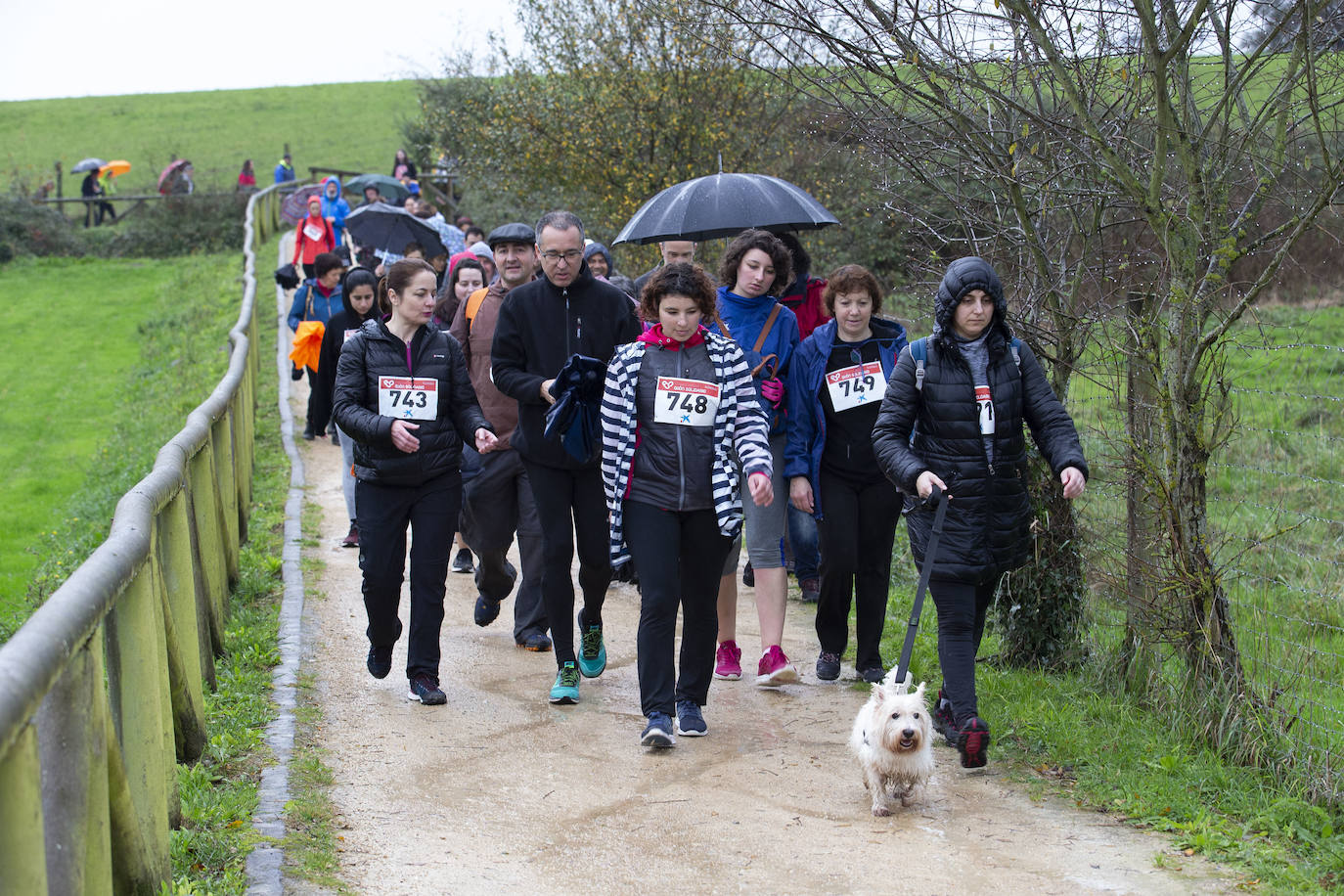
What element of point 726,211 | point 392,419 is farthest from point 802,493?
point 392,419

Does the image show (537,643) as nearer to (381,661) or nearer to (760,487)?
(381,661)

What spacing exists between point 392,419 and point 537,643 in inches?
74.8

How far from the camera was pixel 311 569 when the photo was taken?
9.87m

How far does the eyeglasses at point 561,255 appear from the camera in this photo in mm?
6766

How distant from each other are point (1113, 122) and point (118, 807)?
513cm

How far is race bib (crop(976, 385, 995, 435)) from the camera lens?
19.3 feet

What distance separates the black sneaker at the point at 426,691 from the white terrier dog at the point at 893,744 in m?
2.23

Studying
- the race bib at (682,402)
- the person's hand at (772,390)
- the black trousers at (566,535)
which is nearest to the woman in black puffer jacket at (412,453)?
the black trousers at (566,535)

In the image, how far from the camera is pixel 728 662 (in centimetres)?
755

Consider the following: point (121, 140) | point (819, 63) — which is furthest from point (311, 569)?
point (121, 140)

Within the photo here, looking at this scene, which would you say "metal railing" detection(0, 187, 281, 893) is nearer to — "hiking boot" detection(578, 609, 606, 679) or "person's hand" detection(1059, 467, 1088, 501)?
"hiking boot" detection(578, 609, 606, 679)

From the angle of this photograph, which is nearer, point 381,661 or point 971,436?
point 971,436

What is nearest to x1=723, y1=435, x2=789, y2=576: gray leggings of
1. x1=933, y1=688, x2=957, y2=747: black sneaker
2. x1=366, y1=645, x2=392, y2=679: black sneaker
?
x1=933, y1=688, x2=957, y2=747: black sneaker

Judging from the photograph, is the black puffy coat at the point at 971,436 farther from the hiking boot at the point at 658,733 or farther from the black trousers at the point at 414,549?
the black trousers at the point at 414,549
